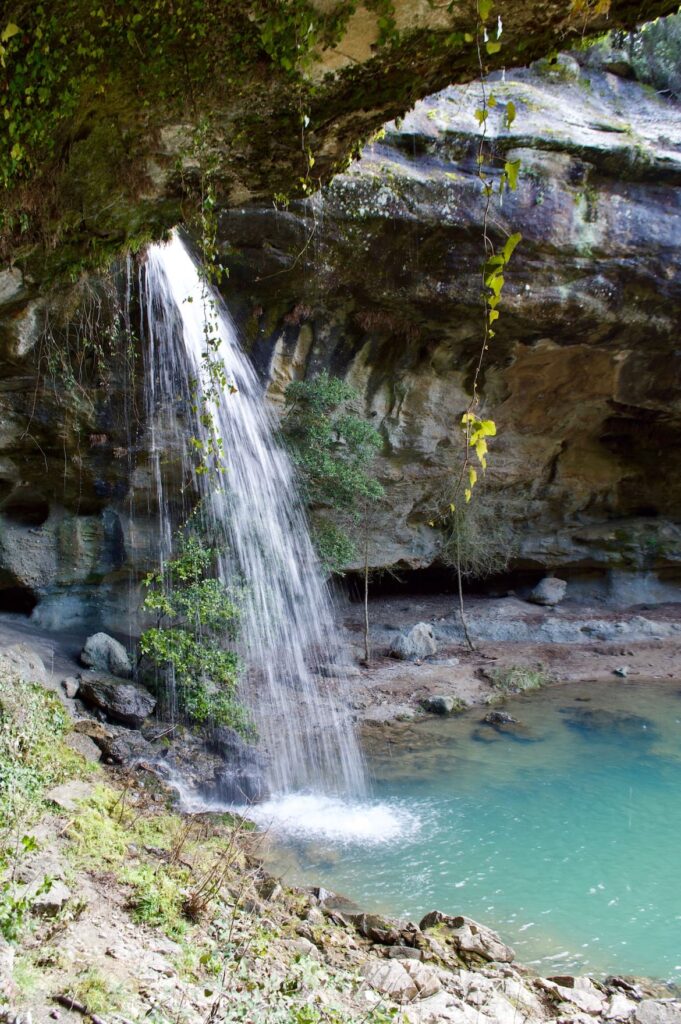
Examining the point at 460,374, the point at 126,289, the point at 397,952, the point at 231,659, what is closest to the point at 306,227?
the point at 126,289

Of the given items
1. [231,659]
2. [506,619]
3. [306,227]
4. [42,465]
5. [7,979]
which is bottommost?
[506,619]

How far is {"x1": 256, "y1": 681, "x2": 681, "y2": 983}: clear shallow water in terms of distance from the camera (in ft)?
18.0

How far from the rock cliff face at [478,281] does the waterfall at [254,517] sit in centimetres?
112

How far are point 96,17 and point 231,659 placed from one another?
6.64m

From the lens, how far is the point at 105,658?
9516 millimetres

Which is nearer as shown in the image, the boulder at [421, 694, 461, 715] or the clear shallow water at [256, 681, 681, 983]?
the clear shallow water at [256, 681, 681, 983]

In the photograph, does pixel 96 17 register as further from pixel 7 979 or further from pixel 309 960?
pixel 309 960

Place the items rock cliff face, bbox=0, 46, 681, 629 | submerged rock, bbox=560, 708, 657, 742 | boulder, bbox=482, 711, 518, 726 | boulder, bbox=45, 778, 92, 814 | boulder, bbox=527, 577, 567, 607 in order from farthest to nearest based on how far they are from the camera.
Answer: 1. boulder, bbox=527, 577, 567, 607
2. boulder, bbox=482, 711, 518, 726
3. submerged rock, bbox=560, 708, 657, 742
4. rock cliff face, bbox=0, 46, 681, 629
5. boulder, bbox=45, 778, 92, 814

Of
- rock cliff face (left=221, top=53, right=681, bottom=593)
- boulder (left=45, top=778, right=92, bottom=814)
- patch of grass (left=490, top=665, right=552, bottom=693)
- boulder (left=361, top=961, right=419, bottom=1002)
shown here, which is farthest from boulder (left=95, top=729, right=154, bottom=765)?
patch of grass (left=490, top=665, right=552, bottom=693)

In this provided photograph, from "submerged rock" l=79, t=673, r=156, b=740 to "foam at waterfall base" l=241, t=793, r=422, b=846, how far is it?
2.00m

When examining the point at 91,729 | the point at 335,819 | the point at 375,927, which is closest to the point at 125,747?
the point at 91,729

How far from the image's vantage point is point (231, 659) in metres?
8.54

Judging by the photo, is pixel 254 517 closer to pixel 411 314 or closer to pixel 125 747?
pixel 125 747

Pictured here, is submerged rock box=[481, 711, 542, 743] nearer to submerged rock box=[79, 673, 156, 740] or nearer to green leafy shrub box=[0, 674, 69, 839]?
submerged rock box=[79, 673, 156, 740]
